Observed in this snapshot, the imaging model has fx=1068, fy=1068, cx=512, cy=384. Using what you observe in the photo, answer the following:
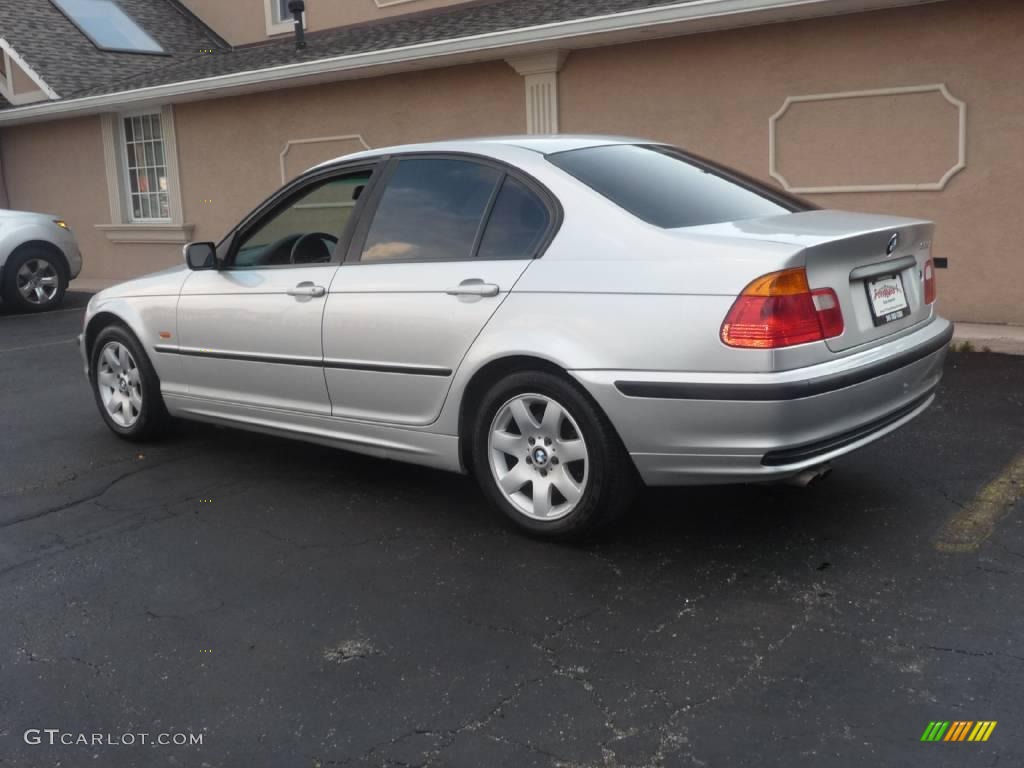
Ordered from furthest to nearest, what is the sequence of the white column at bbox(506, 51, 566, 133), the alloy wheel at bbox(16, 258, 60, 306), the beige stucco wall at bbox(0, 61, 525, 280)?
the alloy wheel at bbox(16, 258, 60, 306) < the beige stucco wall at bbox(0, 61, 525, 280) < the white column at bbox(506, 51, 566, 133)

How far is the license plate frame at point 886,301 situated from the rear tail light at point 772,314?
17.3 inches

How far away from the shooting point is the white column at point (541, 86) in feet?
35.3

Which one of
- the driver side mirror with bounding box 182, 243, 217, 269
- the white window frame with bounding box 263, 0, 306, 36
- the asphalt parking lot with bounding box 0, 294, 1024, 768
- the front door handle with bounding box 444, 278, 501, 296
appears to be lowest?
the asphalt parking lot with bounding box 0, 294, 1024, 768

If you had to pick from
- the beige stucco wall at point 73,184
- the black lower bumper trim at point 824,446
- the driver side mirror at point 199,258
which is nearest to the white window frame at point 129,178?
the beige stucco wall at point 73,184

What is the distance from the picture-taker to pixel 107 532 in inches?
179

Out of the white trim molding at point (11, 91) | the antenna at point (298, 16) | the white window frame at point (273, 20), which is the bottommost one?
the white trim molding at point (11, 91)

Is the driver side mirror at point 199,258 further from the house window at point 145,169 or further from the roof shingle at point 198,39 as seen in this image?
the house window at point 145,169

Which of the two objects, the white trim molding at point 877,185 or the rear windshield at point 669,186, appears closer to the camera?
the rear windshield at point 669,186

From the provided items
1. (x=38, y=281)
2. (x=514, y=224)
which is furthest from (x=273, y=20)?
(x=514, y=224)

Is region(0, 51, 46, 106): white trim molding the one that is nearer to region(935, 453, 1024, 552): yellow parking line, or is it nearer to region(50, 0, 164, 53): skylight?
region(50, 0, 164, 53): skylight

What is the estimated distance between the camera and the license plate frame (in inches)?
154

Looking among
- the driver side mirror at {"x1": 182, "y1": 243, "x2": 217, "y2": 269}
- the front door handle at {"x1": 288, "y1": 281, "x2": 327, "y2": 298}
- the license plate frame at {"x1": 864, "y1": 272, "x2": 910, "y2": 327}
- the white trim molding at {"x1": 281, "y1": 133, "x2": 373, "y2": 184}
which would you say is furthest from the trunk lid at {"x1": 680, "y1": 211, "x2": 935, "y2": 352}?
the white trim molding at {"x1": 281, "y1": 133, "x2": 373, "y2": 184}

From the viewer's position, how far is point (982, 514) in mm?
4262

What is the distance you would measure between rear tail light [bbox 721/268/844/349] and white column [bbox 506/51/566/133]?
294 inches
